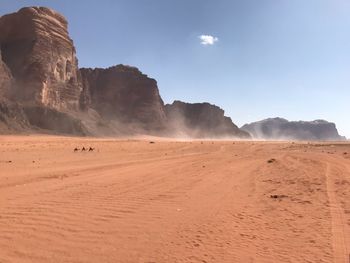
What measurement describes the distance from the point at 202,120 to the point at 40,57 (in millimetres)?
101407

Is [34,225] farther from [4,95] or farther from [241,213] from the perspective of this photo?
[4,95]

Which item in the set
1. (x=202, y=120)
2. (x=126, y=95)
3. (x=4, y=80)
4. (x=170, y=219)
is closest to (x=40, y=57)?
(x=4, y=80)

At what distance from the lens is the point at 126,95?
5192 inches

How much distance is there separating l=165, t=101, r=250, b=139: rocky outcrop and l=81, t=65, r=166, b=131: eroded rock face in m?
19.3

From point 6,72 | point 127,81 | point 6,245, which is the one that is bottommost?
point 6,245

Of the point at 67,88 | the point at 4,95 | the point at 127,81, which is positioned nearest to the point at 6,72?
the point at 4,95

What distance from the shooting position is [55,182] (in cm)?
1002

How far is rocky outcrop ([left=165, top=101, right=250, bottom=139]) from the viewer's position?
15662cm

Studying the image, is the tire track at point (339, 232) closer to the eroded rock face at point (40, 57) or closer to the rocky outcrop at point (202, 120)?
the eroded rock face at point (40, 57)

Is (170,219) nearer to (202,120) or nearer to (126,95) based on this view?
(126,95)

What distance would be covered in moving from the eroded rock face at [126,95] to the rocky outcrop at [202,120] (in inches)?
760

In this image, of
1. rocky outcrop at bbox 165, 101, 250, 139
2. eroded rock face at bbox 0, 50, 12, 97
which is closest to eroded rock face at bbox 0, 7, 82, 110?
eroded rock face at bbox 0, 50, 12, 97

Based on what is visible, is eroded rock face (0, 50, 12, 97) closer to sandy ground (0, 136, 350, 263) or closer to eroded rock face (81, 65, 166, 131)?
sandy ground (0, 136, 350, 263)

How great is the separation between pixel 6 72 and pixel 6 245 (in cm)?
6383
